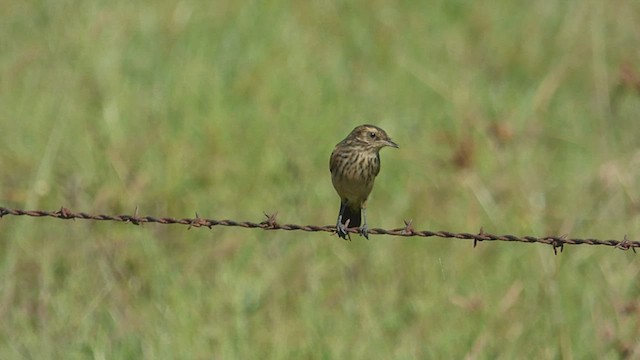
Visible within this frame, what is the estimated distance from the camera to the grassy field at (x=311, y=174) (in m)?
8.01

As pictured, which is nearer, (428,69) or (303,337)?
(303,337)

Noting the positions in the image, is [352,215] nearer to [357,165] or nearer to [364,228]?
[357,165]

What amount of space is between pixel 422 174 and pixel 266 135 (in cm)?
128

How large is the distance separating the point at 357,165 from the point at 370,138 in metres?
0.30

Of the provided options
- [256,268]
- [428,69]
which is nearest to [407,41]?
[428,69]

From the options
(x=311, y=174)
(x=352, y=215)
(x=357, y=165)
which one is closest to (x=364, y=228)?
(x=357, y=165)

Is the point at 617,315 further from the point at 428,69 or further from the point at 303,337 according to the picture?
the point at 428,69

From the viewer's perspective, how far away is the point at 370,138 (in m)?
8.12

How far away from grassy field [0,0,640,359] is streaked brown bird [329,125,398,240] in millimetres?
710

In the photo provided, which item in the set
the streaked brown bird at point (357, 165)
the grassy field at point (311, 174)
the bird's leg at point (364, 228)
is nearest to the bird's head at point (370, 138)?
the streaked brown bird at point (357, 165)

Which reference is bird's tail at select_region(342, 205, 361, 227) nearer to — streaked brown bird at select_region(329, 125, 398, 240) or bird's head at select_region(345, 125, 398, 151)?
streaked brown bird at select_region(329, 125, 398, 240)

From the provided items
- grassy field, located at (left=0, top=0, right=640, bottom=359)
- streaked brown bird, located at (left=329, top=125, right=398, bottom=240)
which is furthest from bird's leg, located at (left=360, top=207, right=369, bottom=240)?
grassy field, located at (left=0, top=0, right=640, bottom=359)

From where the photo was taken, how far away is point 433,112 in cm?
1170

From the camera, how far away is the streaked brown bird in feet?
26.0
